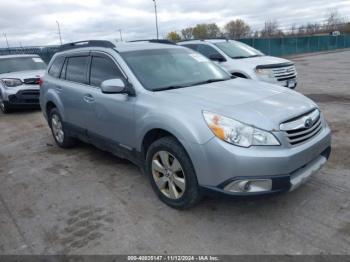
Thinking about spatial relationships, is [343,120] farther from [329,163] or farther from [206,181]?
[206,181]

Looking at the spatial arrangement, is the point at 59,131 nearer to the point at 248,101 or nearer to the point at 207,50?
the point at 248,101

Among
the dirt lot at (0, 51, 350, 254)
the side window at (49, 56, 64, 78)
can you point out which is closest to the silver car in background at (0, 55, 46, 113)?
the side window at (49, 56, 64, 78)

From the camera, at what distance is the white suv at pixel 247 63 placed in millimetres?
8328

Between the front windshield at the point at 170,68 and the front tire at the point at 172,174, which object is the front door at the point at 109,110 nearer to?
the front windshield at the point at 170,68

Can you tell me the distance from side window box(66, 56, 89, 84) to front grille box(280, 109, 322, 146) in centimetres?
297

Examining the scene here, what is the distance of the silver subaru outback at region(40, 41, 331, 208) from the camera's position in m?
2.90

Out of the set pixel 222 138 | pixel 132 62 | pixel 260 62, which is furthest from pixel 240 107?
pixel 260 62

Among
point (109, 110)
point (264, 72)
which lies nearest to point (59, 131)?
point (109, 110)

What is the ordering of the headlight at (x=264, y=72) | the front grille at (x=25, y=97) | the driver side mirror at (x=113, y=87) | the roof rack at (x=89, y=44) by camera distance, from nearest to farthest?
1. the driver side mirror at (x=113, y=87)
2. the roof rack at (x=89, y=44)
3. the headlight at (x=264, y=72)
4. the front grille at (x=25, y=97)

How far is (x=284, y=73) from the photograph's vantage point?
8578 mm

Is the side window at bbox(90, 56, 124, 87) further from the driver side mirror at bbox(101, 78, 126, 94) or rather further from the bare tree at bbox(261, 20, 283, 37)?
the bare tree at bbox(261, 20, 283, 37)

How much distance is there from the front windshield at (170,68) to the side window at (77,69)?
0.94 meters

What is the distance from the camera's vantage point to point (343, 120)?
645cm

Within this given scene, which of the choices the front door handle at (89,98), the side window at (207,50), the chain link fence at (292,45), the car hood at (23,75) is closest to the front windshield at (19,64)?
the car hood at (23,75)
